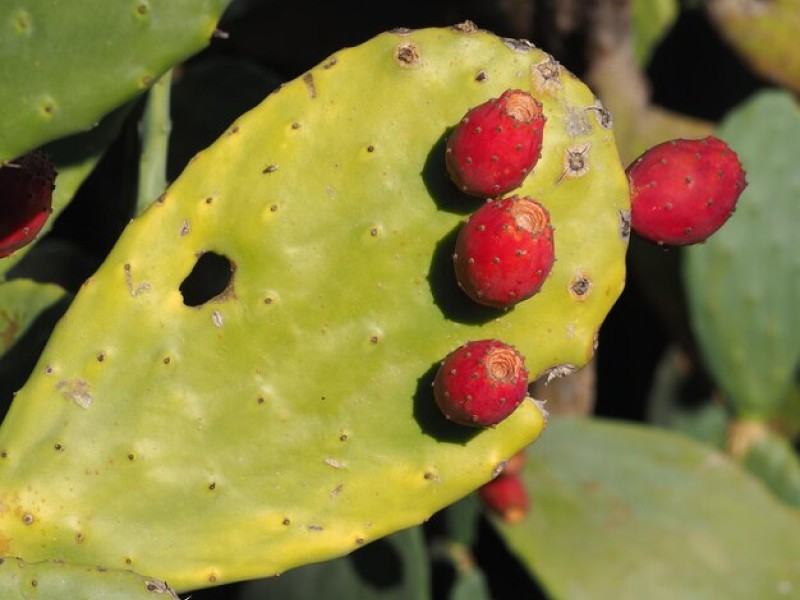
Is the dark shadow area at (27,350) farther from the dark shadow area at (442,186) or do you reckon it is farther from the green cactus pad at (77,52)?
the dark shadow area at (442,186)

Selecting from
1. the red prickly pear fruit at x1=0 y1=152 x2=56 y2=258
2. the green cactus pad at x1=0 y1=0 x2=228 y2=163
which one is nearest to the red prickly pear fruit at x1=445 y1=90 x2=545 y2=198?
the green cactus pad at x1=0 y1=0 x2=228 y2=163

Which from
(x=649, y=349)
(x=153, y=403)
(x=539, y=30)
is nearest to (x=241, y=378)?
(x=153, y=403)

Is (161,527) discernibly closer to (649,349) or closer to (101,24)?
(101,24)

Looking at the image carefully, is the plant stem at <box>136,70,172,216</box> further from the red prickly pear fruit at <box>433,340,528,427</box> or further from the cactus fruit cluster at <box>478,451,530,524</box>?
the cactus fruit cluster at <box>478,451,530,524</box>

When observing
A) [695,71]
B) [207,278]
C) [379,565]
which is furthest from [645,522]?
[695,71]

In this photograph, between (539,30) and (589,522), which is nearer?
(589,522)

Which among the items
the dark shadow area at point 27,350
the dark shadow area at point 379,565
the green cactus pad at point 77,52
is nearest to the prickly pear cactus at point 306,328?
the green cactus pad at point 77,52

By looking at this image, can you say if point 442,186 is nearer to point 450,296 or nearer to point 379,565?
point 450,296
